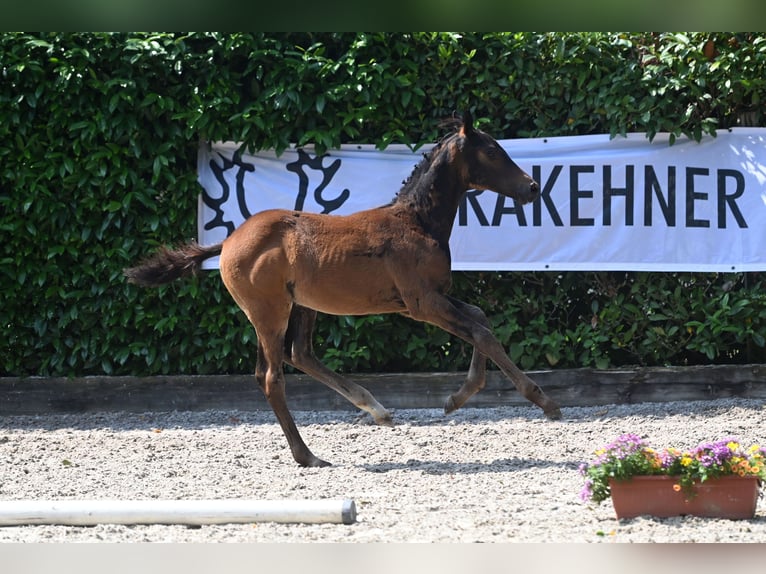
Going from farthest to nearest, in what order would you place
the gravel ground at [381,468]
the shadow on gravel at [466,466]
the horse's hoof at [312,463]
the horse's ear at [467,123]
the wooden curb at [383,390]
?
1. the wooden curb at [383,390]
2. the horse's ear at [467,123]
3. the horse's hoof at [312,463]
4. the shadow on gravel at [466,466]
5. the gravel ground at [381,468]

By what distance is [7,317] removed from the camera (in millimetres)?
Answer: 8383

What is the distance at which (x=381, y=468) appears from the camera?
20.0 ft

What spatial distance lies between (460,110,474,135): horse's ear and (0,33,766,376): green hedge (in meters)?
1.76

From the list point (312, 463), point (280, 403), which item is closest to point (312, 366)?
point (280, 403)

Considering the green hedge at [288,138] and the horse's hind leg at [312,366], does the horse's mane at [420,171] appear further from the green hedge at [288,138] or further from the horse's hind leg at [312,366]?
the green hedge at [288,138]

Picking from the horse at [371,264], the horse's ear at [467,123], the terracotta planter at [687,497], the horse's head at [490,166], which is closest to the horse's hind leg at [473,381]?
the horse at [371,264]

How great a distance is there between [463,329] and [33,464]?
9.74 feet

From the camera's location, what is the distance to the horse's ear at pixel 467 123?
643 centimetres

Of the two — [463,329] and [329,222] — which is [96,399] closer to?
[329,222]

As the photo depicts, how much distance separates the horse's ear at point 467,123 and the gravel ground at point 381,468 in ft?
6.97

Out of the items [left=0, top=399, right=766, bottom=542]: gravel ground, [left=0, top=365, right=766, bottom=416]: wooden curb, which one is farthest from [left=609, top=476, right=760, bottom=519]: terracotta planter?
[left=0, top=365, right=766, bottom=416]: wooden curb

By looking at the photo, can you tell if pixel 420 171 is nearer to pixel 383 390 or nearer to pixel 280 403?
pixel 280 403
